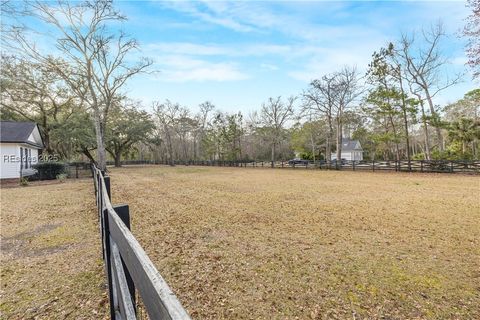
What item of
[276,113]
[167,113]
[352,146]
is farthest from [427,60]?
[167,113]

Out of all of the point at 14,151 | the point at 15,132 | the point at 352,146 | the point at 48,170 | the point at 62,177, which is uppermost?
the point at 352,146

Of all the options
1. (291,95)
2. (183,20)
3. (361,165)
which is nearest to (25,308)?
(183,20)

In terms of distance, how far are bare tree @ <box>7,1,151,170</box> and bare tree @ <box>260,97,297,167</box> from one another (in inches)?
709

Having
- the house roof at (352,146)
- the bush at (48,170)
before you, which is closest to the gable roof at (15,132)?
the bush at (48,170)

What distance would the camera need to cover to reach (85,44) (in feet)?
56.0

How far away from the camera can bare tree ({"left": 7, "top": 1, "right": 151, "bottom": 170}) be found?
51.2ft

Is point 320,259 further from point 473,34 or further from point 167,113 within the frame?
point 167,113

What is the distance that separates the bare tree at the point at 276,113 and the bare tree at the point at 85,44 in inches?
709

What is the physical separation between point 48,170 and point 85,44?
962cm

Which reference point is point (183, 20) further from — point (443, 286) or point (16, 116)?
point (16, 116)

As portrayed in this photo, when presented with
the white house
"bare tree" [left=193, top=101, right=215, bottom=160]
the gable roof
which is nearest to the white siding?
the white house

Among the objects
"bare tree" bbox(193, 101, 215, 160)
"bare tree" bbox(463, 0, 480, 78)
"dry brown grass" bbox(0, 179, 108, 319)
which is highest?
"bare tree" bbox(193, 101, 215, 160)

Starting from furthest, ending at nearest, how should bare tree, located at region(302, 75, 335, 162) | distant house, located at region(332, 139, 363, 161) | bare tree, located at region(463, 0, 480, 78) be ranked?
distant house, located at region(332, 139, 363, 161) → bare tree, located at region(302, 75, 335, 162) → bare tree, located at region(463, 0, 480, 78)

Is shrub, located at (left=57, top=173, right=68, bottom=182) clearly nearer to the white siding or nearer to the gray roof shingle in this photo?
the white siding
